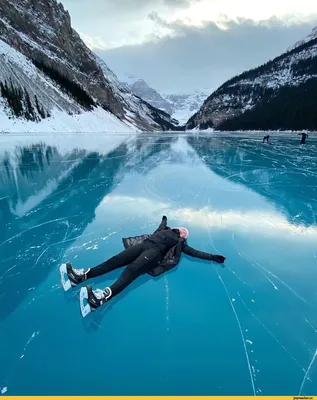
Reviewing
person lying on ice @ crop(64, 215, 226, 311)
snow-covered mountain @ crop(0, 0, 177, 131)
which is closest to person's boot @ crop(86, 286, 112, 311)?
person lying on ice @ crop(64, 215, 226, 311)

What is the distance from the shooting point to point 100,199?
7031 millimetres

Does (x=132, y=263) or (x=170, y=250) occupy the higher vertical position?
(x=132, y=263)

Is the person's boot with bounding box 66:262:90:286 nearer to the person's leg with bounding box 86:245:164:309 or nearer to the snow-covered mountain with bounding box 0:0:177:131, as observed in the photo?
the person's leg with bounding box 86:245:164:309

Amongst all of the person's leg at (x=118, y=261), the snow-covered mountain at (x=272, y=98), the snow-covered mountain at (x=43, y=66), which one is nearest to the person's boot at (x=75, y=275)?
the person's leg at (x=118, y=261)

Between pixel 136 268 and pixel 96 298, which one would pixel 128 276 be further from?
pixel 96 298

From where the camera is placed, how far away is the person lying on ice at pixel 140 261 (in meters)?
3.22

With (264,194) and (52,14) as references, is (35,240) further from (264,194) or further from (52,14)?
(52,14)

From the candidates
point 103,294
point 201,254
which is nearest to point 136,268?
point 103,294

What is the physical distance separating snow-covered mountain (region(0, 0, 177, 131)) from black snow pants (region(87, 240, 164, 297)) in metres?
44.2

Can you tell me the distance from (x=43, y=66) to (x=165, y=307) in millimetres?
77889

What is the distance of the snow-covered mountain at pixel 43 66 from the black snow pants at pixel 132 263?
145 ft

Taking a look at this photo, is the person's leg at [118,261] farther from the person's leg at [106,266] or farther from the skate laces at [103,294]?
the skate laces at [103,294]

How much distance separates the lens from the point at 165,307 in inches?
123

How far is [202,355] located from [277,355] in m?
0.72
